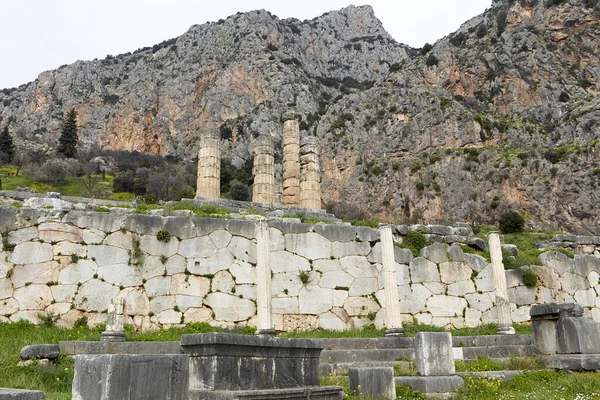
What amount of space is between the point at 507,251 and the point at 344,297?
6300mm

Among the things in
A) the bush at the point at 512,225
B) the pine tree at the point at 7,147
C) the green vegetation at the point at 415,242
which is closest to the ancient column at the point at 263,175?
the green vegetation at the point at 415,242

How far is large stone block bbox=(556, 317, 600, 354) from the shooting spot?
9.86m

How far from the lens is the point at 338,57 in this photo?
9694 centimetres

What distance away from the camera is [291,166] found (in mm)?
23516

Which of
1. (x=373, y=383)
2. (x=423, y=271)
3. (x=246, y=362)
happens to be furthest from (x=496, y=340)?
(x=246, y=362)

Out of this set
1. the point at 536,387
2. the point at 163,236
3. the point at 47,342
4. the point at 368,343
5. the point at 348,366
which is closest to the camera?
the point at 536,387

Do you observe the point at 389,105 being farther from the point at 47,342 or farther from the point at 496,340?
the point at 47,342

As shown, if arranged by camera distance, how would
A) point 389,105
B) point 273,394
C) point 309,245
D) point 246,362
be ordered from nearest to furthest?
point 273,394
point 246,362
point 309,245
point 389,105

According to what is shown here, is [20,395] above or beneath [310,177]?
beneath

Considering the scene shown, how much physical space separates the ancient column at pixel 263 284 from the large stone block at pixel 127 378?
22.0ft

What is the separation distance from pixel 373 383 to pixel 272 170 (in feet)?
50.5

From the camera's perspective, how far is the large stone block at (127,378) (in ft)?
14.4

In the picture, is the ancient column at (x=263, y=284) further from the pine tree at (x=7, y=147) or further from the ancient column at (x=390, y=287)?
the pine tree at (x=7, y=147)

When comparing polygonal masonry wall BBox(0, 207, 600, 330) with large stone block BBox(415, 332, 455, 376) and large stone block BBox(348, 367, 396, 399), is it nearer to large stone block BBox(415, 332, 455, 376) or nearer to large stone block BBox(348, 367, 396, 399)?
large stone block BBox(415, 332, 455, 376)
